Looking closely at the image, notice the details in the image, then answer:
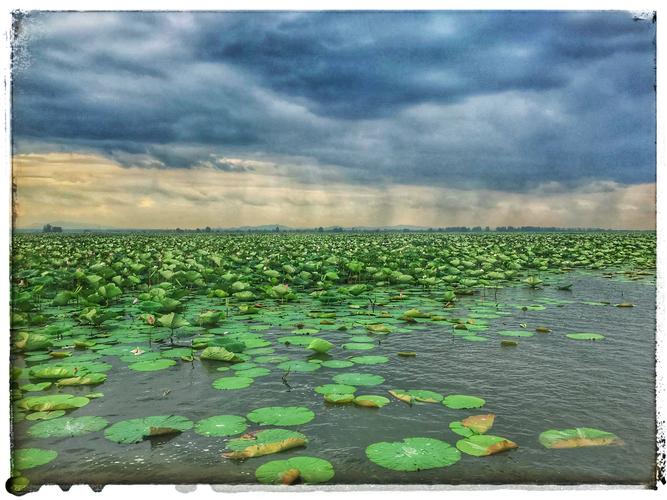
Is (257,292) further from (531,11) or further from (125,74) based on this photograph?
(531,11)

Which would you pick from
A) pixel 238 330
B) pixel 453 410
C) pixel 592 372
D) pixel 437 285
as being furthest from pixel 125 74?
pixel 437 285

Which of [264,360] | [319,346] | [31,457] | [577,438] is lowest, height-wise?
[31,457]

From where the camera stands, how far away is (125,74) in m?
4.80

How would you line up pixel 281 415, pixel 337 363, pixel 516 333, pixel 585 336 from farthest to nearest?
pixel 516 333 → pixel 585 336 → pixel 337 363 → pixel 281 415

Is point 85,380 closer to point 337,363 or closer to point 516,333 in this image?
point 337,363

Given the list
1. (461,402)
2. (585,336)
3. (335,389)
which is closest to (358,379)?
(335,389)

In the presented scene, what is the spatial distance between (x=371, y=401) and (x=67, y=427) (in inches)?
84.2

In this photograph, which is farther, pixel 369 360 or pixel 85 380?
pixel 369 360

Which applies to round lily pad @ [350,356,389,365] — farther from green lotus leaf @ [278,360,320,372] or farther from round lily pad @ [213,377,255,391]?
round lily pad @ [213,377,255,391]

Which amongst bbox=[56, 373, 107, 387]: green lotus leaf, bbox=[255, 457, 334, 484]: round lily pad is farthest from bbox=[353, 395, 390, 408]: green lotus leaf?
bbox=[56, 373, 107, 387]: green lotus leaf

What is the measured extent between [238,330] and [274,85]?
10.1 feet

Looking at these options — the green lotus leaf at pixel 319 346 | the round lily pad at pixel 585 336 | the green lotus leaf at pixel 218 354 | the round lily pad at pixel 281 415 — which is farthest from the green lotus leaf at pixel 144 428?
the round lily pad at pixel 585 336

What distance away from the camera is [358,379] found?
3.98 m

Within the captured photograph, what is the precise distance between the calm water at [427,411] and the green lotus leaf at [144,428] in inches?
2.4
